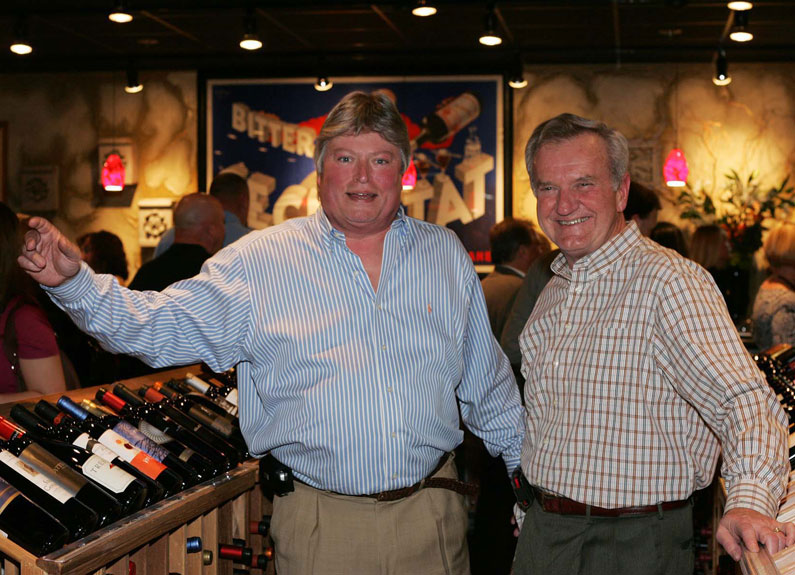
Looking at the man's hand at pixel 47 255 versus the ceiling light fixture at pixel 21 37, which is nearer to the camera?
the man's hand at pixel 47 255

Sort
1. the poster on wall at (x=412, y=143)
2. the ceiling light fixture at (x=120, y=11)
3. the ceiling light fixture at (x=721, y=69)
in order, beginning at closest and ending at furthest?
the ceiling light fixture at (x=120, y=11)
the ceiling light fixture at (x=721, y=69)
the poster on wall at (x=412, y=143)

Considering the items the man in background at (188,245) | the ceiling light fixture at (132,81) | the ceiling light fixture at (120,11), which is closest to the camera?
the man in background at (188,245)

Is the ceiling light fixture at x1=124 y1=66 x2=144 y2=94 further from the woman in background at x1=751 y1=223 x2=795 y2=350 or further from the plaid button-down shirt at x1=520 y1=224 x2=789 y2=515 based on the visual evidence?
the plaid button-down shirt at x1=520 y1=224 x2=789 y2=515

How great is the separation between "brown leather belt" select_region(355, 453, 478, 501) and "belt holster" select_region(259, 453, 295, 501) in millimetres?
212

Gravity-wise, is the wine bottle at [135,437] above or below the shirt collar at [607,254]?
below

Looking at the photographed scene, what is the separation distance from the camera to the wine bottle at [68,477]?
212 centimetres

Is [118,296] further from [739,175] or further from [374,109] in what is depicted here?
[739,175]

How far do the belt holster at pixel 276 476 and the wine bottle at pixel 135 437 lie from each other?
0.25 metres

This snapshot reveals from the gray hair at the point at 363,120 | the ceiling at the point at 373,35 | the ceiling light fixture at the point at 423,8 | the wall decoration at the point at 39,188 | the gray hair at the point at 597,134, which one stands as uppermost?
the ceiling at the point at 373,35

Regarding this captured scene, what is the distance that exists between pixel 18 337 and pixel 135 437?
929 mm

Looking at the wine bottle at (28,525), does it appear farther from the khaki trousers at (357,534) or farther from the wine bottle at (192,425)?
the wine bottle at (192,425)

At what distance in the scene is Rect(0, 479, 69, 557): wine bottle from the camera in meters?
1.94

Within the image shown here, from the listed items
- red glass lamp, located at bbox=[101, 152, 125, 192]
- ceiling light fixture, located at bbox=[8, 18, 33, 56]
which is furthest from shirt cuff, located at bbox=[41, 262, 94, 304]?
red glass lamp, located at bbox=[101, 152, 125, 192]

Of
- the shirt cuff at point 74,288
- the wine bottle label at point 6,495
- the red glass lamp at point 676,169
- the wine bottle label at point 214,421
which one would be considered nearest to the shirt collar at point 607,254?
the shirt cuff at point 74,288
